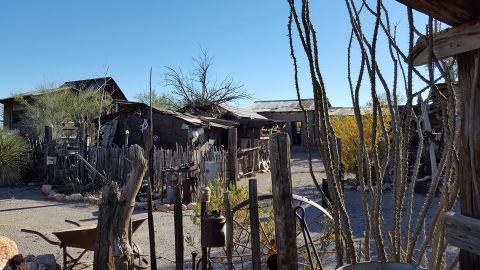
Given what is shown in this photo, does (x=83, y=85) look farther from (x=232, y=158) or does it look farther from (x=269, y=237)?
(x=269, y=237)

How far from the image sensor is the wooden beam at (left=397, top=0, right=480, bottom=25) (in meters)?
1.63

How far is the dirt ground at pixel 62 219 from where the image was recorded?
22.5ft

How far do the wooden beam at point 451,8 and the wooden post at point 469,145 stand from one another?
0.49 ft

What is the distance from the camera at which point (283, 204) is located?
7.63 ft

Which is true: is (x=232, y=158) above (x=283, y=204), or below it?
above

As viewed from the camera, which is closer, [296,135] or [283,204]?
[283,204]

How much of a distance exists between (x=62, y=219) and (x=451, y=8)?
9.01 meters

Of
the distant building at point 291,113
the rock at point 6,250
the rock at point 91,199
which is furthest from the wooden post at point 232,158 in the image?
the distant building at point 291,113

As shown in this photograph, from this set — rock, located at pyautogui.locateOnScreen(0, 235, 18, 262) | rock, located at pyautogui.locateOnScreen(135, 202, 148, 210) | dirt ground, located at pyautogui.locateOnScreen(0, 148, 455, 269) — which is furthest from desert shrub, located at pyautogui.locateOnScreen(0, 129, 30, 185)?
rock, located at pyautogui.locateOnScreen(0, 235, 18, 262)

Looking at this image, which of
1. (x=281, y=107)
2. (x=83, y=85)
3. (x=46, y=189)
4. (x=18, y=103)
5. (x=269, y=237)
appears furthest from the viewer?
(x=281, y=107)

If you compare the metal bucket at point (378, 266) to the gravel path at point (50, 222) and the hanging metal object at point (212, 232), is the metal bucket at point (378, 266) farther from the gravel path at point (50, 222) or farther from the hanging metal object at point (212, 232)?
the gravel path at point (50, 222)

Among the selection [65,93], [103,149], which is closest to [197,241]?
[103,149]

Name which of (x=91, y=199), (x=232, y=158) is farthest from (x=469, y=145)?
(x=91, y=199)

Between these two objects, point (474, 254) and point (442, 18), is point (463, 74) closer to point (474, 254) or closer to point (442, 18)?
point (442, 18)
